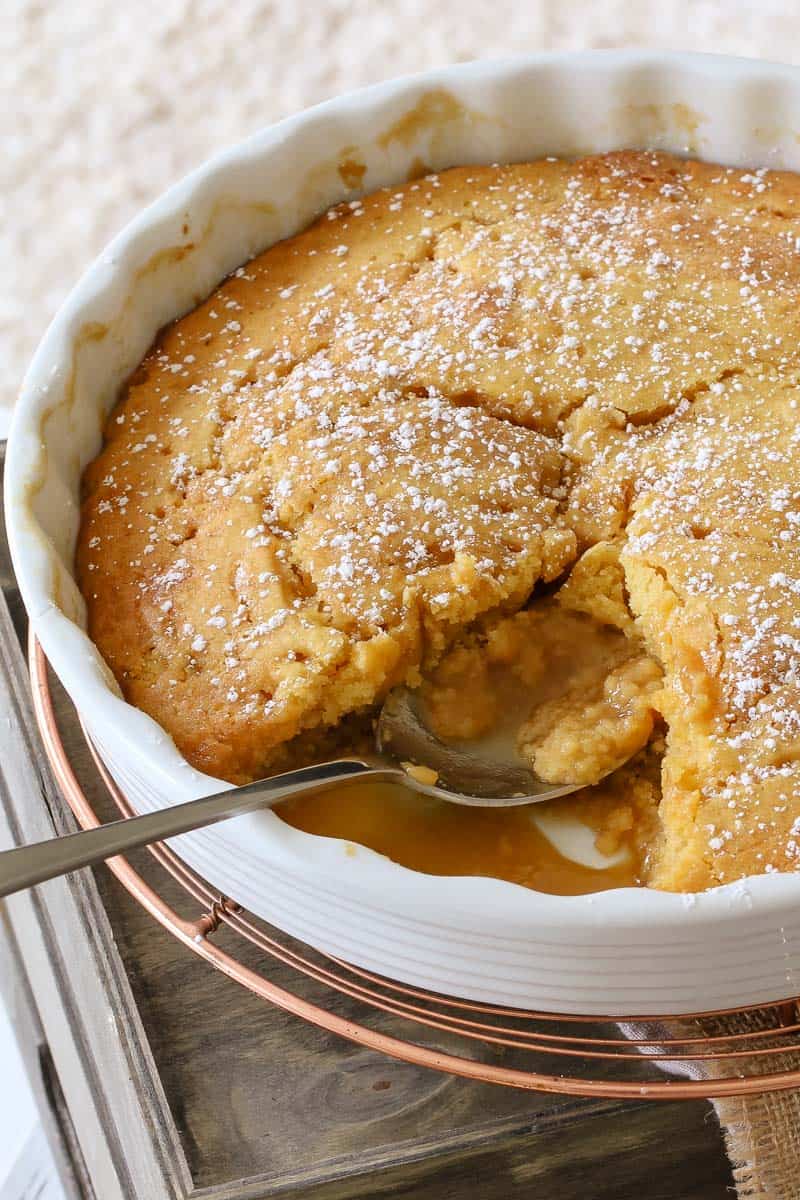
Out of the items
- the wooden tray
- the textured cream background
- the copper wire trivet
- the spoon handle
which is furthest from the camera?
the textured cream background

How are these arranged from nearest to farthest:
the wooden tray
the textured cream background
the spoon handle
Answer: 1. the spoon handle
2. the wooden tray
3. the textured cream background

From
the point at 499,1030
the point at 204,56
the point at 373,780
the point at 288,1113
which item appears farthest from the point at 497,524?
the point at 204,56

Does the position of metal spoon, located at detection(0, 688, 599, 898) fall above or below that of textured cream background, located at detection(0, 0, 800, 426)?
below

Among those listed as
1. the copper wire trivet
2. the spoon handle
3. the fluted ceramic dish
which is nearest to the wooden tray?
the copper wire trivet

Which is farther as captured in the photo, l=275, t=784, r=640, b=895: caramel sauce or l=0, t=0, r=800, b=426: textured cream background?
l=0, t=0, r=800, b=426: textured cream background

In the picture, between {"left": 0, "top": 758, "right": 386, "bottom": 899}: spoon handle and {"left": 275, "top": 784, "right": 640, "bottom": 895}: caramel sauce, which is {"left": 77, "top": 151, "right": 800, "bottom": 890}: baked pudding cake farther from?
{"left": 0, "top": 758, "right": 386, "bottom": 899}: spoon handle
